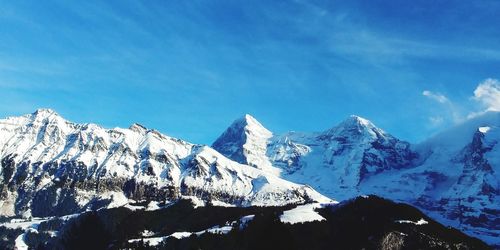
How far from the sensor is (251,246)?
14175 centimetres

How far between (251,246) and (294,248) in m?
8.59

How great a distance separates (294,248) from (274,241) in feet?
16.9

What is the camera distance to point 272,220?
461 feet

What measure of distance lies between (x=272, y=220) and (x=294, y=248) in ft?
23.2

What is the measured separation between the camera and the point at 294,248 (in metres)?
141

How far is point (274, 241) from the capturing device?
A: 138000 mm

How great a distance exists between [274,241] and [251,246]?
605cm

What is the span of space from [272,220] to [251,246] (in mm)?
6892

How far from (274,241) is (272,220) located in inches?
178
